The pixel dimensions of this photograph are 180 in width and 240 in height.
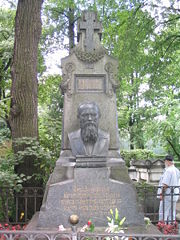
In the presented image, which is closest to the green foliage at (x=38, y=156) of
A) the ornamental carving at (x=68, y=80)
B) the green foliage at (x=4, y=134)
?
the green foliage at (x=4, y=134)

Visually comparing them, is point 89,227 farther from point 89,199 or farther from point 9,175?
point 9,175

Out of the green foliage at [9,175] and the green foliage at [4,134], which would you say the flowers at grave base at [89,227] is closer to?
the green foliage at [9,175]

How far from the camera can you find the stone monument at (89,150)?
5.25 metres

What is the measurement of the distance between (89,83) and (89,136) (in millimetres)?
1251

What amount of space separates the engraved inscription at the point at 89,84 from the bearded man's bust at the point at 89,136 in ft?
1.36

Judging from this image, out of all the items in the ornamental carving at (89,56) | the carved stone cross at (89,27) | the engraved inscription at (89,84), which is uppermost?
the carved stone cross at (89,27)

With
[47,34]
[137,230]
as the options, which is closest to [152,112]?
[47,34]

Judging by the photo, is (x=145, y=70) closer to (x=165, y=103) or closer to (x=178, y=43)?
(x=178, y=43)

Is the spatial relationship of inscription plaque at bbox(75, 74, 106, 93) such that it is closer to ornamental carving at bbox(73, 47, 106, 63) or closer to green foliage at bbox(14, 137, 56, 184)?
ornamental carving at bbox(73, 47, 106, 63)

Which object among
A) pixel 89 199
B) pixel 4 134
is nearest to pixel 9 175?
pixel 89 199

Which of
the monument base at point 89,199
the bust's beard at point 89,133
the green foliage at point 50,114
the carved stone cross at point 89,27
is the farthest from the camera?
the green foliage at point 50,114

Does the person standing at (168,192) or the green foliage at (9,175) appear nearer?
the green foliage at (9,175)

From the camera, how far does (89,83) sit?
6.23 meters

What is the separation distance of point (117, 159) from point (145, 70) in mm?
7106
